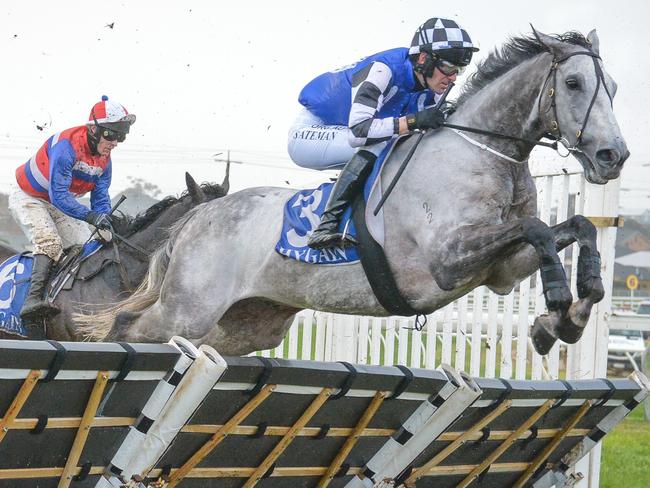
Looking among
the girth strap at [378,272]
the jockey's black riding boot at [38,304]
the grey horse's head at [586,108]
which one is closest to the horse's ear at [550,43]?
the grey horse's head at [586,108]

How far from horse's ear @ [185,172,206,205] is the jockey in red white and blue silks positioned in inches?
17.8

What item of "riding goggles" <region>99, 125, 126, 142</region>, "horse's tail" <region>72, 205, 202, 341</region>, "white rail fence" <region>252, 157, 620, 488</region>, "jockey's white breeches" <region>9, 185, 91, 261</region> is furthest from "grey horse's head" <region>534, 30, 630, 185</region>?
"jockey's white breeches" <region>9, 185, 91, 261</region>

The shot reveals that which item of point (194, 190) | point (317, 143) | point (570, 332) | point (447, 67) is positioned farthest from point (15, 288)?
point (570, 332)

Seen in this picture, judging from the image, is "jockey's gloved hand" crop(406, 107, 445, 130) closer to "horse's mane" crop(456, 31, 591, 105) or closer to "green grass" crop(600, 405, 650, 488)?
"horse's mane" crop(456, 31, 591, 105)

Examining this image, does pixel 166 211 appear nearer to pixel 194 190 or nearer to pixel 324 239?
pixel 194 190

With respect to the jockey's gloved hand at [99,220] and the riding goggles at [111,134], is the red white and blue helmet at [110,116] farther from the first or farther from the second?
the jockey's gloved hand at [99,220]

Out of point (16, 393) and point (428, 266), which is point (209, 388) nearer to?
point (16, 393)

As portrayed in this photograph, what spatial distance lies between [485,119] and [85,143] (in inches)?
104

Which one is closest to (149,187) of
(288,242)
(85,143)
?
(85,143)

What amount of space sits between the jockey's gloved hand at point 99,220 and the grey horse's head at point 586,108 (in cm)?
283

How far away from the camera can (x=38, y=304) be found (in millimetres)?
6398

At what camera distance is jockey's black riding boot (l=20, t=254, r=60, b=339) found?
641cm

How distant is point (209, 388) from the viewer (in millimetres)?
3488

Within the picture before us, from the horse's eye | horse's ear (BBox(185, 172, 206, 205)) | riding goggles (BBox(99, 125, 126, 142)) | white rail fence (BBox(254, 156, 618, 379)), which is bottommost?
white rail fence (BBox(254, 156, 618, 379))
